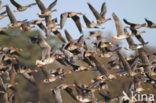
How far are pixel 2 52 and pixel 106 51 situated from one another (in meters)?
6.16

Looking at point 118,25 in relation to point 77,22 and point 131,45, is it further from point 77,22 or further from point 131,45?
point 77,22

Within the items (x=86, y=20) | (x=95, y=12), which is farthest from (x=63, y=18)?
(x=95, y=12)

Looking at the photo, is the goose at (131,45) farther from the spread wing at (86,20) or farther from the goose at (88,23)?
the spread wing at (86,20)

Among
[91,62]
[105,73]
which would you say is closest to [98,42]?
[91,62]

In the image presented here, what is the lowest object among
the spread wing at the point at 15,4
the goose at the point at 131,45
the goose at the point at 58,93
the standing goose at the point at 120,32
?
the goose at the point at 58,93

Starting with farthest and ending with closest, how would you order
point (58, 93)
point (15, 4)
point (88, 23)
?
point (15, 4), point (88, 23), point (58, 93)

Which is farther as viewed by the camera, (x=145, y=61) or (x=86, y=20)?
(x=86, y=20)

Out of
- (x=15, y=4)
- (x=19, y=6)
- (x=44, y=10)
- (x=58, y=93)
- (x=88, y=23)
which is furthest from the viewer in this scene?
(x=19, y=6)

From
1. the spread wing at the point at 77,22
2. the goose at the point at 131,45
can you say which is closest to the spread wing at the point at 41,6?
the spread wing at the point at 77,22

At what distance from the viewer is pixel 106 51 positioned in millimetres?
19484

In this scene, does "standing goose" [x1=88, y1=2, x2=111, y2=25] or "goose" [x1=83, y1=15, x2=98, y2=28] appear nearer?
"standing goose" [x1=88, y1=2, x2=111, y2=25]

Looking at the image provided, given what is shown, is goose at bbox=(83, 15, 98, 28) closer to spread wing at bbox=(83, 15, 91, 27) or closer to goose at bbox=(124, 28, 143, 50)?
spread wing at bbox=(83, 15, 91, 27)

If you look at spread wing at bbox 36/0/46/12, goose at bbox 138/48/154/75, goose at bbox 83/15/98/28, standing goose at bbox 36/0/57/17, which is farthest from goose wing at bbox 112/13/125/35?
spread wing at bbox 36/0/46/12

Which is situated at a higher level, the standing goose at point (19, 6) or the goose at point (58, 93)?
the standing goose at point (19, 6)
